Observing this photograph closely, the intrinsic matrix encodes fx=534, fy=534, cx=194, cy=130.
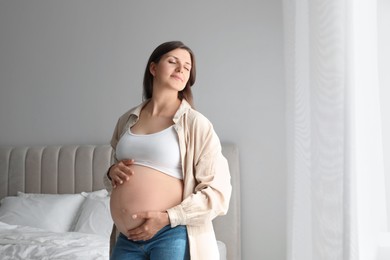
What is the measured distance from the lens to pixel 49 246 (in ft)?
8.40

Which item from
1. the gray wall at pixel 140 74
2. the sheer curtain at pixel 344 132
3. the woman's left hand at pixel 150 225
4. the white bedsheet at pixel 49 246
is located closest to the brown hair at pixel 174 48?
the woman's left hand at pixel 150 225

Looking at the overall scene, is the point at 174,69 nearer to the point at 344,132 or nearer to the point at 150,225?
the point at 150,225

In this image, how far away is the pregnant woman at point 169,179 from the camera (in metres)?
1.49

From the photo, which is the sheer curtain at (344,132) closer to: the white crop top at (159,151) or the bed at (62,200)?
the white crop top at (159,151)

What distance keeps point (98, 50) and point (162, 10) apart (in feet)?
1.95

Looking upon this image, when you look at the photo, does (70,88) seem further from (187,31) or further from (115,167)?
(115,167)

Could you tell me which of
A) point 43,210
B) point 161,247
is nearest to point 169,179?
point 161,247

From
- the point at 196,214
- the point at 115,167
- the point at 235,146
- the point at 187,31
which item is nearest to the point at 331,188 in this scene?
the point at 196,214

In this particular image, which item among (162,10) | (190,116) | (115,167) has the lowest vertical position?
(115,167)

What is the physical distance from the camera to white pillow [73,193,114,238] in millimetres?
3410

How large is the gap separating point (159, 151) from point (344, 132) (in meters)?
0.74

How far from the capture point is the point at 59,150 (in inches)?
158

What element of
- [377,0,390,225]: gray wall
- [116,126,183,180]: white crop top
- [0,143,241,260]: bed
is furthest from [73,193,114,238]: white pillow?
[377,0,390,225]: gray wall

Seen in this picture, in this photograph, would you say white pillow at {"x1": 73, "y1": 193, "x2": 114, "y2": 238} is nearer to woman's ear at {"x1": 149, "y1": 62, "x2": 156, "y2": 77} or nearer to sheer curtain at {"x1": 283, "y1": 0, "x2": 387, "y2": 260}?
woman's ear at {"x1": 149, "y1": 62, "x2": 156, "y2": 77}
